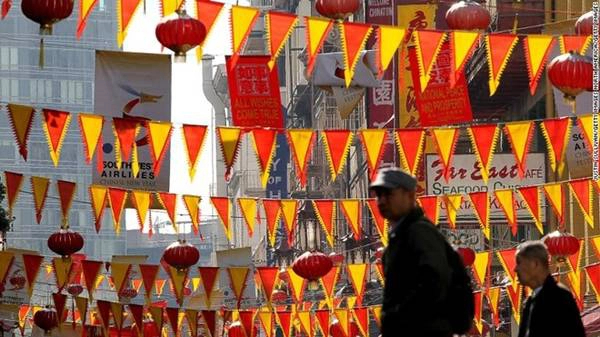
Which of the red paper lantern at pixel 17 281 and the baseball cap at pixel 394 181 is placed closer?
the baseball cap at pixel 394 181

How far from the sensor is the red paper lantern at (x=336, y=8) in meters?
23.5

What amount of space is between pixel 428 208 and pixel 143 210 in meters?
4.40

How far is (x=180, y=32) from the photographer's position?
2230 centimetres

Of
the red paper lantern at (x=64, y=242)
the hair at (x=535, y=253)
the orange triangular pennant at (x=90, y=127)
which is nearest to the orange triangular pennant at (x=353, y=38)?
the orange triangular pennant at (x=90, y=127)

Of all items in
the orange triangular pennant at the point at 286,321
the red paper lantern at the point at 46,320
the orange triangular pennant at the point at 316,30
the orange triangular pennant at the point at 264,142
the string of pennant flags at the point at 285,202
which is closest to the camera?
the orange triangular pennant at the point at 316,30

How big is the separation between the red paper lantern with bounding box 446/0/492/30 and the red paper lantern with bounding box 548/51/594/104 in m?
1.51

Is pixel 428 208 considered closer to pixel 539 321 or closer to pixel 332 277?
pixel 332 277

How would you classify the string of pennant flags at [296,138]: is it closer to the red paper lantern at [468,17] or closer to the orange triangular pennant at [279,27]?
the red paper lantern at [468,17]

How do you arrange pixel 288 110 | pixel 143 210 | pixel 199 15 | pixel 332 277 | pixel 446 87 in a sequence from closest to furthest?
pixel 199 15 → pixel 446 87 → pixel 143 210 → pixel 332 277 → pixel 288 110

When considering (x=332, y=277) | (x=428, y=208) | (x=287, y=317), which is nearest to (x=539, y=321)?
(x=428, y=208)

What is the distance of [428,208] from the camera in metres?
31.4

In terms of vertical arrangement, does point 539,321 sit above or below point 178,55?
below

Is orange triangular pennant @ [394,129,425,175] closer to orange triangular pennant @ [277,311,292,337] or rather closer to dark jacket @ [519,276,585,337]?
dark jacket @ [519,276,585,337]

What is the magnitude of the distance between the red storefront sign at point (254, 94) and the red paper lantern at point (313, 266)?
27.5 feet
